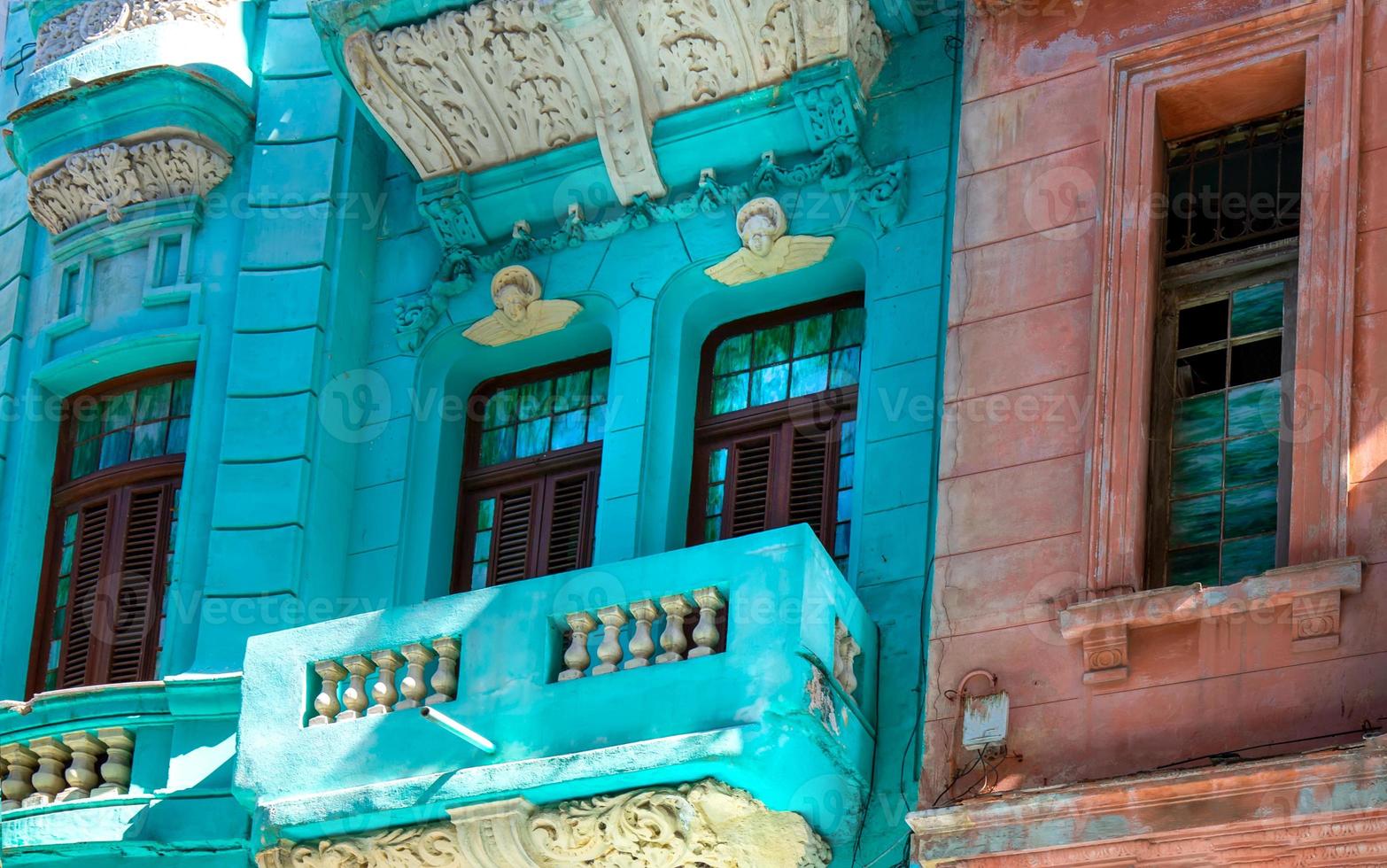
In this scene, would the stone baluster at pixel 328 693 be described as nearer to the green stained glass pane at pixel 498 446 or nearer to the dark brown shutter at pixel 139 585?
the dark brown shutter at pixel 139 585

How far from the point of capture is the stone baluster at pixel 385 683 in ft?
48.5

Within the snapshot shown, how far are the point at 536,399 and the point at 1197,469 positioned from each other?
17.1ft

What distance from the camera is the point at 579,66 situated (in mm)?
16938

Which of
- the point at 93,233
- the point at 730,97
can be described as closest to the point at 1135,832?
the point at 730,97

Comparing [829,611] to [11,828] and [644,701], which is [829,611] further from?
[11,828]

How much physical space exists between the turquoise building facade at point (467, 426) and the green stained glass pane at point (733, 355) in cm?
2

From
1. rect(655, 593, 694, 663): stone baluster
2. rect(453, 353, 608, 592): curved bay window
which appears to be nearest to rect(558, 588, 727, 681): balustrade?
rect(655, 593, 694, 663): stone baluster

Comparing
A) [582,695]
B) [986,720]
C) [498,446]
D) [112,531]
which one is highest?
[498,446]

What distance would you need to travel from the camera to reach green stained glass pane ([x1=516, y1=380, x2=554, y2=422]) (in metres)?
17.6

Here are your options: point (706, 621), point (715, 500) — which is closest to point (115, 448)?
point (715, 500)

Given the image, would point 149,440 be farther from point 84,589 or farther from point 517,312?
point 517,312

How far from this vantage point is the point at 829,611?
14016 millimetres

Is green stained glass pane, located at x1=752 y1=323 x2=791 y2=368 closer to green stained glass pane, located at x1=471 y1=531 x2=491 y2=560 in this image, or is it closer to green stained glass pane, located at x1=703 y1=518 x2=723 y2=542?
green stained glass pane, located at x1=703 y1=518 x2=723 y2=542

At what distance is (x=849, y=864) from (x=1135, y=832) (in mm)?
2337
